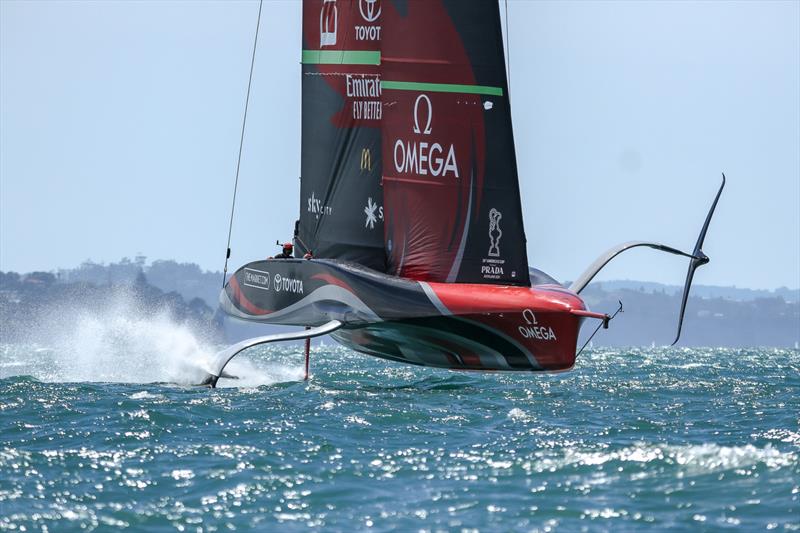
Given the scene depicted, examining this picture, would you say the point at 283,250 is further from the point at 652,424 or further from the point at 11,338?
the point at 11,338

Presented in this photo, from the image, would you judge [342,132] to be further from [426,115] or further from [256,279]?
[426,115]

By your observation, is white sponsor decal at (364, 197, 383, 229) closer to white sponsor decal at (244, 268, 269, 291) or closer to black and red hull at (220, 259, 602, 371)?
black and red hull at (220, 259, 602, 371)

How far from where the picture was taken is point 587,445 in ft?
34.3

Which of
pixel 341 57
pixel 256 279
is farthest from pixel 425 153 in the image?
pixel 256 279

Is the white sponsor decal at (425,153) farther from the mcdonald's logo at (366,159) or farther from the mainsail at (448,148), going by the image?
the mcdonald's logo at (366,159)

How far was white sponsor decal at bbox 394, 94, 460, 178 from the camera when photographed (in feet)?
52.7

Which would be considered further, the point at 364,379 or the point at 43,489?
the point at 364,379

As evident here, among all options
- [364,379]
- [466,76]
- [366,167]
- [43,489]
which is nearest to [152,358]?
[364,379]

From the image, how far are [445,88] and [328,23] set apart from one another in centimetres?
409

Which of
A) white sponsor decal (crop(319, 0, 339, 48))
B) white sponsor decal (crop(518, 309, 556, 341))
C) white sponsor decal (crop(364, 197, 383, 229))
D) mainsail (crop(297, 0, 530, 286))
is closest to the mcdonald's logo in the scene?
white sponsor decal (crop(364, 197, 383, 229))

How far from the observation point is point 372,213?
18.5 metres

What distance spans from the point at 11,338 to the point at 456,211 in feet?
495

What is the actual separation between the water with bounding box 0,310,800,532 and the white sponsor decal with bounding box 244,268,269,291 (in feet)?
11.2

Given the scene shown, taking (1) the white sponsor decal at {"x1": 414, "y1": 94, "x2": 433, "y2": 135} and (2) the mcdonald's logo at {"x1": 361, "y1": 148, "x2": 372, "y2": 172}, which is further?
(2) the mcdonald's logo at {"x1": 361, "y1": 148, "x2": 372, "y2": 172}
